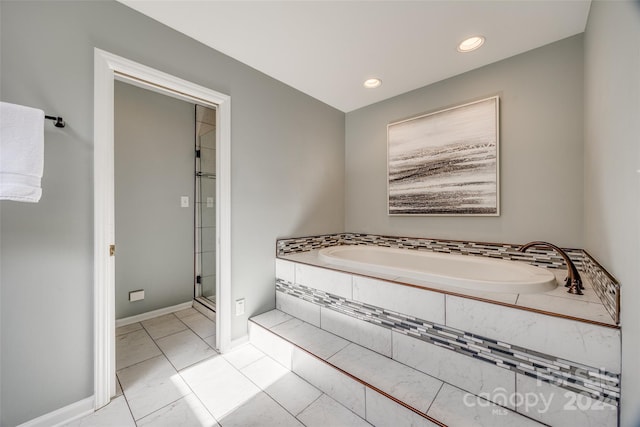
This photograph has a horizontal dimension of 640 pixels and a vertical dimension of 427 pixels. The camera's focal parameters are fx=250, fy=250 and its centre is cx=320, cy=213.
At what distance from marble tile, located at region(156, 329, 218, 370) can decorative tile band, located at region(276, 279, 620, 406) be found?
1.16 m

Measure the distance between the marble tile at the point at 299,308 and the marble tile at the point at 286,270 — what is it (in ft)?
0.49

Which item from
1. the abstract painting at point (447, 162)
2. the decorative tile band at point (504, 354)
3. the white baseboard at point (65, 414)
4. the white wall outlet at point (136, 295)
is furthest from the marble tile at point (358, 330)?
the white wall outlet at point (136, 295)

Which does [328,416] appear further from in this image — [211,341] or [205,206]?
[205,206]

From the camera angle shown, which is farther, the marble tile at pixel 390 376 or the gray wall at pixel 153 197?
the gray wall at pixel 153 197

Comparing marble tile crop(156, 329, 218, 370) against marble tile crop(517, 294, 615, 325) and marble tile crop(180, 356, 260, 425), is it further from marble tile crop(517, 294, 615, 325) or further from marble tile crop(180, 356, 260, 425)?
marble tile crop(517, 294, 615, 325)

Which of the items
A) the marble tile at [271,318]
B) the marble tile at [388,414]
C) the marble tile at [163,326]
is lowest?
the marble tile at [163,326]

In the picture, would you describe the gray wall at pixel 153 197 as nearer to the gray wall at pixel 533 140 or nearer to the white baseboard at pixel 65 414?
the white baseboard at pixel 65 414

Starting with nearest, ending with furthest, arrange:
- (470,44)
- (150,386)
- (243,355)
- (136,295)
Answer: (150,386)
(470,44)
(243,355)
(136,295)

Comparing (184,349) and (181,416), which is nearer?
(181,416)

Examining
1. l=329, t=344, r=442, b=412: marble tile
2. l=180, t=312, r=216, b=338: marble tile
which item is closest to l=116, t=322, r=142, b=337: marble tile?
l=180, t=312, r=216, b=338: marble tile

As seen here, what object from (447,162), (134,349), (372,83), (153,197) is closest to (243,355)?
(134,349)

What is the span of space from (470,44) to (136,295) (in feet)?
11.8

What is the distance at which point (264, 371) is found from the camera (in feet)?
5.64

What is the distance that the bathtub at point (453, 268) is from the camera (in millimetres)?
1334
